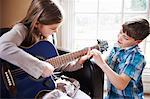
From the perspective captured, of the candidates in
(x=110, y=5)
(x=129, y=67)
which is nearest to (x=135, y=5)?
(x=110, y=5)

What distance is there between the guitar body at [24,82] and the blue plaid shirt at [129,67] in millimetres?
419

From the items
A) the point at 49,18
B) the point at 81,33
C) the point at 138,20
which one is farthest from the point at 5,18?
the point at 138,20

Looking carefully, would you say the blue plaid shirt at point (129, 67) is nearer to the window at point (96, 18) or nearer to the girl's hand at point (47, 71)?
the girl's hand at point (47, 71)

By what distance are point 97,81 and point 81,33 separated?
1.01 meters

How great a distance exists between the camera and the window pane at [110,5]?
2.39 m

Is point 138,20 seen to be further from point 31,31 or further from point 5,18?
point 5,18

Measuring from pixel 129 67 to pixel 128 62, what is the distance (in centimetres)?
3

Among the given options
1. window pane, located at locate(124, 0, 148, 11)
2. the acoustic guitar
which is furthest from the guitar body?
window pane, located at locate(124, 0, 148, 11)

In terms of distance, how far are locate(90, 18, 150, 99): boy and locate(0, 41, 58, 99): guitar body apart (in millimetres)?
329

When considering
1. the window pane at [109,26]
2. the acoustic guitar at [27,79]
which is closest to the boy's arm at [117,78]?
the acoustic guitar at [27,79]

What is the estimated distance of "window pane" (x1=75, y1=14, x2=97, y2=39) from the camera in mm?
2472

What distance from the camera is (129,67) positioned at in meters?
1.46

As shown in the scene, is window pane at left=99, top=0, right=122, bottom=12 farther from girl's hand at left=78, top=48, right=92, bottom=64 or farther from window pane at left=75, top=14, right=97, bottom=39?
girl's hand at left=78, top=48, right=92, bottom=64

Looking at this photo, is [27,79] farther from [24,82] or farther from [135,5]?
[135,5]
